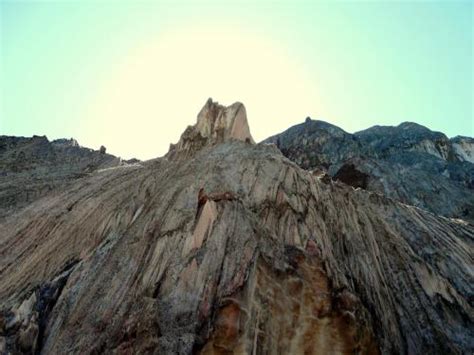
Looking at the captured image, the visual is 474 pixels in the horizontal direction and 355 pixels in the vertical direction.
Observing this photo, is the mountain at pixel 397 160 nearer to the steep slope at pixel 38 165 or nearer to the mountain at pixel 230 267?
the mountain at pixel 230 267

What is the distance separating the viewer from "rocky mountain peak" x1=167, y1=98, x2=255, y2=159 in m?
31.3

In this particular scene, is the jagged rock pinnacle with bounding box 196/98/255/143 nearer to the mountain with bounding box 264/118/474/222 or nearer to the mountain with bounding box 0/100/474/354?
the mountain with bounding box 0/100/474/354

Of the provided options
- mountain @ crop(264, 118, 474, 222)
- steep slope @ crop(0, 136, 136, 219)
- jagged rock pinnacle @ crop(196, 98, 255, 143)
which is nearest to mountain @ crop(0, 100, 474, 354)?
jagged rock pinnacle @ crop(196, 98, 255, 143)

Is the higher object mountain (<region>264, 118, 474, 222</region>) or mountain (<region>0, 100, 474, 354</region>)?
mountain (<region>264, 118, 474, 222</region>)

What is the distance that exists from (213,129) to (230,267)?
53.6 feet

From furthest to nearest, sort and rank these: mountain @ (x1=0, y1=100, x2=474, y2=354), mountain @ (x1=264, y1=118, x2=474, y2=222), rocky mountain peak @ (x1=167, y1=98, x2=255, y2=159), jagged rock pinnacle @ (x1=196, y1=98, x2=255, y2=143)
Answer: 1. mountain @ (x1=264, y1=118, x2=474, y2=222)
2. jagged rock pinnacle @ (x1=196, y1=98, x2=255, y2=143)
3. rocky mountain peak @ (x1=167, y1=98, x2=255, y2=159)
4. mountain @ (x1=0, y1=100, x2=474, y2=354)

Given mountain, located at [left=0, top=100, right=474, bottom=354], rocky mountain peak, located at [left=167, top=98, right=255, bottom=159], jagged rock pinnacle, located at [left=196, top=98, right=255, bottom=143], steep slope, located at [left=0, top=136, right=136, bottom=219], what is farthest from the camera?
steep slope, located at [left=0, top=136, right=136, bottom=219]

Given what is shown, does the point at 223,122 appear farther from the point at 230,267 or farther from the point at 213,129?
the point at 230,267

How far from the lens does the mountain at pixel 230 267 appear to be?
666 inches

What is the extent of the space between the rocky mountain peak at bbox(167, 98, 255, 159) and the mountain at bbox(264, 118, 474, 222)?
20.6m

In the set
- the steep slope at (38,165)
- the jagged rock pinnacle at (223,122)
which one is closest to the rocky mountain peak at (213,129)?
the jagged rock pinnacle at (223,122)

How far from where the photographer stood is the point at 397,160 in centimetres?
6806

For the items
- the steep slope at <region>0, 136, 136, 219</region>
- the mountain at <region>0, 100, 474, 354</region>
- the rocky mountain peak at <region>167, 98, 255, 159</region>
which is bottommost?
the mountain at <region>0, 100, 474, 354</region>

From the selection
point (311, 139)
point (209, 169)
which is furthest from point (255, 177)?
point (311, 139)
